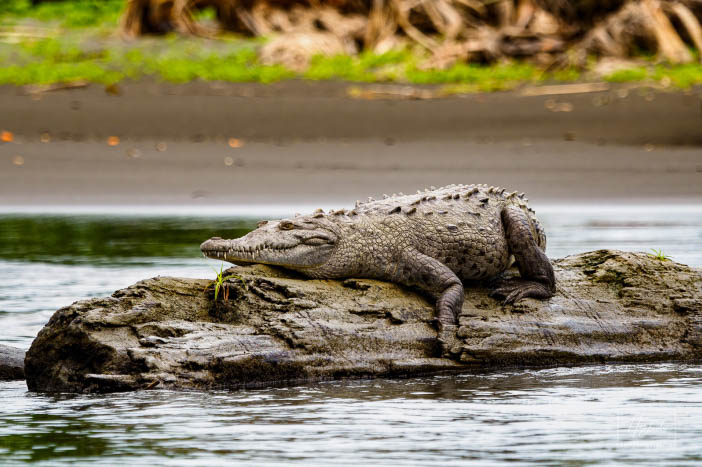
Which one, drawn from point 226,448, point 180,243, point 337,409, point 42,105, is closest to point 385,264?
point 337,409

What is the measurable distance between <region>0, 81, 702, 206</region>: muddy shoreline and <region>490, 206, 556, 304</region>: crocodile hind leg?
821 cm

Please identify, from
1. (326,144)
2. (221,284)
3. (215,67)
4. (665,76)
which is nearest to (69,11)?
(215,67)

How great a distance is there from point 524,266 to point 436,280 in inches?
23.2

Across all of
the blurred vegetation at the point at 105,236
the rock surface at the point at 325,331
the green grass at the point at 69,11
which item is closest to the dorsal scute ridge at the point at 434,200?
the rock surface at the point at 325,331

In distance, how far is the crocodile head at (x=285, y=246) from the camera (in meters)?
6.41

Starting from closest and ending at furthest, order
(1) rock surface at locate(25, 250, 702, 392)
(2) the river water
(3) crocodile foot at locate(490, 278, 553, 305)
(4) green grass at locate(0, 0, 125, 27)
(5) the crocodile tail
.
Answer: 1. (2) the river water
2. (1) rock surface at locate(25, 250, 702, 392)
3. (3) crocodile foot at locate(490, 278, 553, 305)
4. (5) the crocodile tail
5. (4) green grass at locate(0, 0, 125, 27)

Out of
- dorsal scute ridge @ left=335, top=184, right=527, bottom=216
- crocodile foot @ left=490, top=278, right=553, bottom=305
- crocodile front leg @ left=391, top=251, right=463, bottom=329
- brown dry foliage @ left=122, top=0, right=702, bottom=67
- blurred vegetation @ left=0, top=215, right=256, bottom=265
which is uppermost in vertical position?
brown dry foliage @ left=122, top=0, right=702, bottom=67

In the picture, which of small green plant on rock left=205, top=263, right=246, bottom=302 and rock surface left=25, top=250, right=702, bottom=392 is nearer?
rock surface left=25, top=250, right=702, bottom=392

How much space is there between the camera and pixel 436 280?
6.51 metres

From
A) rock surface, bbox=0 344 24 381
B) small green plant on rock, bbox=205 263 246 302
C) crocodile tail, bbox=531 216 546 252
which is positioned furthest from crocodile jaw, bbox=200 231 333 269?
crocodile tail, bbox=531 216 546 252

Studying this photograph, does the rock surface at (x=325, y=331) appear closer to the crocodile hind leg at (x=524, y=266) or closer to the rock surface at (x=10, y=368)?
the crocodile hind leg at (x=524, y=266)

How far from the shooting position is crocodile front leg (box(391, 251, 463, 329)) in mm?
6379

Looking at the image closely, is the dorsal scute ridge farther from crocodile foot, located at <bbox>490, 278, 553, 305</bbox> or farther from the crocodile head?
crocodile foot, located at <bbox>490, 278, 553, 305</bbox>

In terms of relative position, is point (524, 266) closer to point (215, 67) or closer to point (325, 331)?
point (325, 331)
